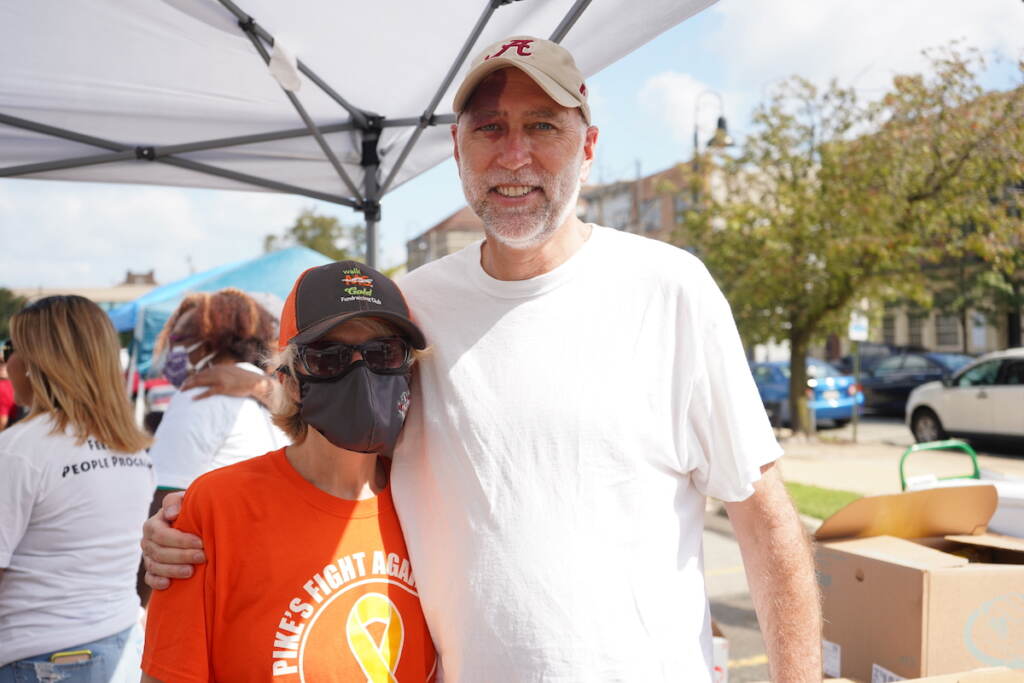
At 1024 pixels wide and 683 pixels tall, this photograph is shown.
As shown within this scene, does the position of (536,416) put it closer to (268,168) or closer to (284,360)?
(284,360)

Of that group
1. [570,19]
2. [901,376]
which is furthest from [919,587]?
[901,376]

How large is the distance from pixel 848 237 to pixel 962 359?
9.17 meters

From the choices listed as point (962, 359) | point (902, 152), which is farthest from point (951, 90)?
point (962, 359)

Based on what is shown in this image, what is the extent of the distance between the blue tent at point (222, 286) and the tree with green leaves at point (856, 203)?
28.0 feet

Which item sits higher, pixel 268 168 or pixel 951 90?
pixel 951 90

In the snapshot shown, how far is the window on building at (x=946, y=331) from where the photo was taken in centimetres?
3170

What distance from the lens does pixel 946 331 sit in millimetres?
32438

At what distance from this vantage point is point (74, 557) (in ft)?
8.39

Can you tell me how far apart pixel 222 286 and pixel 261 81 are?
18.0ft

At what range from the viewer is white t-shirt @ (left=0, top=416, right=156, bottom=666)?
7.87 feet

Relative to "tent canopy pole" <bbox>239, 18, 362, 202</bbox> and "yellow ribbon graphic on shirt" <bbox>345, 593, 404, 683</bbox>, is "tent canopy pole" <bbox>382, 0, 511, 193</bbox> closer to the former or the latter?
"tent canopy pole" <bbox>239, 18, 362, 202</bbox>

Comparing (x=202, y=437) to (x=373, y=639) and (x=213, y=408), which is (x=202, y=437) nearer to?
(x=213, y=408)

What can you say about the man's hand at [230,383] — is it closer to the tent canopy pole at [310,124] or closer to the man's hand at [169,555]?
the tent canopy pole at [310,124]

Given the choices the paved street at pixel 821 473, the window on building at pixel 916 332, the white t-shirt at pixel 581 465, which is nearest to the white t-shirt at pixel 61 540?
the white t-shirt at pixel 581 465
